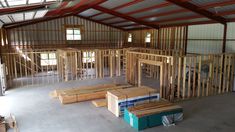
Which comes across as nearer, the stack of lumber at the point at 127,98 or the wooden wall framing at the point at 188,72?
the stack of lumber at the point at 127,98

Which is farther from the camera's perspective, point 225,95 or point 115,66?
point 115,66

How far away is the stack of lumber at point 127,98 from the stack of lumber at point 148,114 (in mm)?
297

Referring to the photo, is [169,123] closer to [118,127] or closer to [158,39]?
[118,127]

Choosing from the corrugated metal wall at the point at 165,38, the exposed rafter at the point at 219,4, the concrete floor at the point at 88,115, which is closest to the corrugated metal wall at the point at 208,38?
the corrugated metal wall at the point at 165,38

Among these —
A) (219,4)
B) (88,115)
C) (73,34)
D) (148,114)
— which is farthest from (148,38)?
(148,114)

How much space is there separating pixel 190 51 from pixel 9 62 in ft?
37.2

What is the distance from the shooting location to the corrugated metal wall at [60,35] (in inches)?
590

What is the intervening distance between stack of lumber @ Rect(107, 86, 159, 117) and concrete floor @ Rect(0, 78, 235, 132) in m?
0.29

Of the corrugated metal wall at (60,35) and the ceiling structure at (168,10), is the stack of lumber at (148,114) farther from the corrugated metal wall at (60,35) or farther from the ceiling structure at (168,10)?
A: the corrugated metal wall at (60,35)

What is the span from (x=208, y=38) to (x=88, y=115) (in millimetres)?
8133

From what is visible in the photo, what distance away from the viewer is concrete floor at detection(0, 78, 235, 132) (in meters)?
5.29

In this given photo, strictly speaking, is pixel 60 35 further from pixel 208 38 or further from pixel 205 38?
pixel 208 38

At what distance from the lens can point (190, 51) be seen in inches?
471

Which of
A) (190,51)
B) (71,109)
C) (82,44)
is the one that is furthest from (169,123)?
(82,44)
